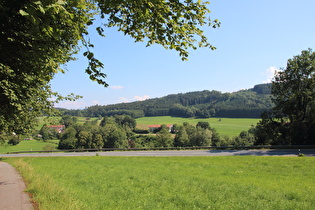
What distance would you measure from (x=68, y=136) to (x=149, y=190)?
63045 mm

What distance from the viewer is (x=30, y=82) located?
24.3 ft

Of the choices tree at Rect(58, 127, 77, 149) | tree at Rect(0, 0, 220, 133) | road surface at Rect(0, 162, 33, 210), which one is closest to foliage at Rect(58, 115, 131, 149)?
tree at Rect(58, 127, 77, 149)

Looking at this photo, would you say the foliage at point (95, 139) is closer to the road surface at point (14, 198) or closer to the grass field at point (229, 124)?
the grass field at point (229, 124)

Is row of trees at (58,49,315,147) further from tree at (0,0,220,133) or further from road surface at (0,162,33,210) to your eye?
road surface at (0,162,33,210)

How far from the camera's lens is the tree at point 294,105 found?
90.3 feet

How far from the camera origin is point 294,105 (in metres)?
29.0

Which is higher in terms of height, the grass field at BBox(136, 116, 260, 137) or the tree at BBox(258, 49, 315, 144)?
the tree at BBox(258, 49, 315, 144)

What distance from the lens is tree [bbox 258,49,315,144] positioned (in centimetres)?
2753

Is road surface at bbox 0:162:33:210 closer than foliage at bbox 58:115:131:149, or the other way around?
road surface at bbox 0:162:33:210

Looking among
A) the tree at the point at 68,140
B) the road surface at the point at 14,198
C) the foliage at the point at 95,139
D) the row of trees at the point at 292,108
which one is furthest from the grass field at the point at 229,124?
the road surface at the point at 14,198

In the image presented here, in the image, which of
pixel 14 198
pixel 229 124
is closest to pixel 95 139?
pixel 14 198

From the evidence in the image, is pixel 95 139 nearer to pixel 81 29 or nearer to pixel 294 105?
pixel 294 105

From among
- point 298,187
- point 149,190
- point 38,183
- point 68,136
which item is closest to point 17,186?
point 38,183

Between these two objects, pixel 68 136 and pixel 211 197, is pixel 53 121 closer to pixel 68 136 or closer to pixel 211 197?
pixel 211 197
